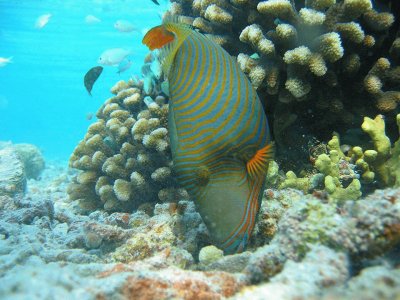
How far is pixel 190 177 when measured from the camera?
8.02 feet

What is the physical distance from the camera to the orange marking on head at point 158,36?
2676mm

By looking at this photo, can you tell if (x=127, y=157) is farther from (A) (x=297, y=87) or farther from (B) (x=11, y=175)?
(B) (x=11, y=175)

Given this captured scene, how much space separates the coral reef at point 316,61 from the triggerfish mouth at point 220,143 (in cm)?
101

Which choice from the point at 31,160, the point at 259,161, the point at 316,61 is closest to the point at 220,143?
the point at 259,161

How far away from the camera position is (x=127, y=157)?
15.0 ft

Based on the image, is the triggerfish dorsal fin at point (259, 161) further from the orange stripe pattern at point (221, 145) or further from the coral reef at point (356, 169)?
the coral reef at point (356, 169)

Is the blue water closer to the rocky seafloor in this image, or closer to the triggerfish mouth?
the triggerfish mouth

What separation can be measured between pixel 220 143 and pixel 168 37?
3.46 feet

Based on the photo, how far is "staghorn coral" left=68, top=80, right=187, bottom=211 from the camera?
4055mm

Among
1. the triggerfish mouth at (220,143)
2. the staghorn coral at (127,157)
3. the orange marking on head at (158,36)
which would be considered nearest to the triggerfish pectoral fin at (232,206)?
the triggerfish mouth at (220,143)

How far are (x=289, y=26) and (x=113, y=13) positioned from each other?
93.6 feet

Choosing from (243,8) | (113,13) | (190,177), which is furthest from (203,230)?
(113,13)

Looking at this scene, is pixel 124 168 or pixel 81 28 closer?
pixel 124 168

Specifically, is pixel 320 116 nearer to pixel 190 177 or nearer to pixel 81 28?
pixel 190 177
